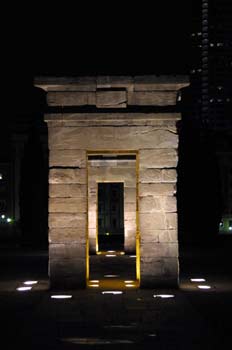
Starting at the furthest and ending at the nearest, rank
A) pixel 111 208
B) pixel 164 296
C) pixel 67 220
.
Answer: pixel 111 208 < pixel 67 220 < pixel 164 296

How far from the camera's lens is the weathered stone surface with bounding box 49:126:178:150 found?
17.5 metres

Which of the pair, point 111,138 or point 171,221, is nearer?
point 171,221

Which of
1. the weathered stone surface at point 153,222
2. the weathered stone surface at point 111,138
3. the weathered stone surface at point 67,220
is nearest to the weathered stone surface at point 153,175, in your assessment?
the weathered stone surface at point 111,138

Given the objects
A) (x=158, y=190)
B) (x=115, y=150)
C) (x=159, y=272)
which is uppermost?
(x=115, y=150)

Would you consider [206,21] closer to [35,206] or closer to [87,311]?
[35,206]

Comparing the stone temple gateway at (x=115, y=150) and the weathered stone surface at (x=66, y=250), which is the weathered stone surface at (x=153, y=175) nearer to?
the stone temple gateway at (x=115, y=150)

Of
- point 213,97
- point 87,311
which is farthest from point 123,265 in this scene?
point 213,97

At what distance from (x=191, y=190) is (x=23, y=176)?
1110 centimetres

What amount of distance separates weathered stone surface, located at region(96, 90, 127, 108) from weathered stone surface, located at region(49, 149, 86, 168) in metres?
1.23

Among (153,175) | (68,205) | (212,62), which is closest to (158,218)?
(153,175)

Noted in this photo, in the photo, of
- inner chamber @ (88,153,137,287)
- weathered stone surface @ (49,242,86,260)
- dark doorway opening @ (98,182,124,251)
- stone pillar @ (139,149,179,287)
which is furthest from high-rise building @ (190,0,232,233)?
weathered stone surface @ (49,242,86,260)

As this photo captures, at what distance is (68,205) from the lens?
17.5 meters

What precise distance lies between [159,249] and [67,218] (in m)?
2.29

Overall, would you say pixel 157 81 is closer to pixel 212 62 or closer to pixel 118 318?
pixel 118 318
